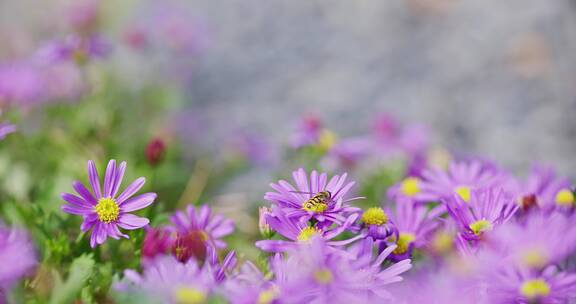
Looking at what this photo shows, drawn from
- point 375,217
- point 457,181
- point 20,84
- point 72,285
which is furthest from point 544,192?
point 20,84

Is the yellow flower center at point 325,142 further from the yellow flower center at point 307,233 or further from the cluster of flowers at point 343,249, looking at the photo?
the yellow flower center at point 307,233

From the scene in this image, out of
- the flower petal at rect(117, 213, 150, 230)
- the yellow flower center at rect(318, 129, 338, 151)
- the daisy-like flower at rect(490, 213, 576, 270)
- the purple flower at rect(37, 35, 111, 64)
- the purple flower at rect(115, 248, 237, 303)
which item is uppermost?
the purple flower at rect(37, 35, 111, 64)

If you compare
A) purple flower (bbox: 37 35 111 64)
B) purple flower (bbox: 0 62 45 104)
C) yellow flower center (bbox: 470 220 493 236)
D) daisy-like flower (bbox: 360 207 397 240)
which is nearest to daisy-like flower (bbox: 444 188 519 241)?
yellow flower center (bbox: 470 220 493 236)

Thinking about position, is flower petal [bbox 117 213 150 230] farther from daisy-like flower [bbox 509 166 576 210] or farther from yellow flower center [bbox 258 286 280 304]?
daisy-like flower [bbox 509 166 576 210]

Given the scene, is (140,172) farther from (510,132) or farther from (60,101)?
(510,132)

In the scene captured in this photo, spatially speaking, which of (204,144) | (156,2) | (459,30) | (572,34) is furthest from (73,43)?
(572,34)

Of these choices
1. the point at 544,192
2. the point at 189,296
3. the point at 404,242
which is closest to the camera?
the point at 189,296

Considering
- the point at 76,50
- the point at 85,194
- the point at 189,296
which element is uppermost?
the point at 76,50

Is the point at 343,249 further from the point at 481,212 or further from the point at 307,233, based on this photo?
the point at 481,212
